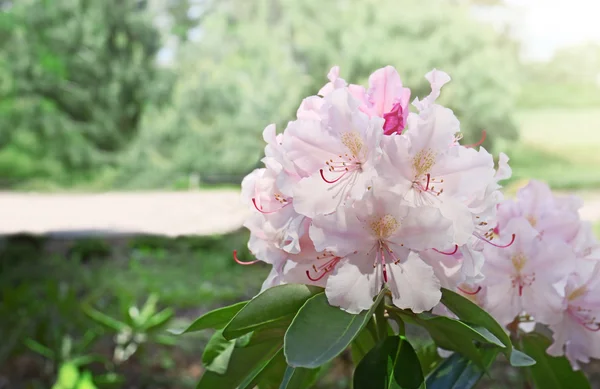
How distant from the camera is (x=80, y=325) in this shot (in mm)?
→ 1995

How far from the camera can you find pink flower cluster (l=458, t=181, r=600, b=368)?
0.51 m

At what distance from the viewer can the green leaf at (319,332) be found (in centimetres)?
39

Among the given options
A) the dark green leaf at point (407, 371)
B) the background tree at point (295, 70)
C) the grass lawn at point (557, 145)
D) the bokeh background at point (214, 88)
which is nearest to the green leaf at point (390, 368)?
the dark green leaf at point (407, 371)

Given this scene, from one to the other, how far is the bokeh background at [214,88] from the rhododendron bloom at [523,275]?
4923 millimetres

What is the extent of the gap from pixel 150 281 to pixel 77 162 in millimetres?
4722

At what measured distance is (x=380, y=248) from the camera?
0.44m

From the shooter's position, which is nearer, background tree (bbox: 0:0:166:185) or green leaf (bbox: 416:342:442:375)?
green leaf (bbox: 416:342:442:375)

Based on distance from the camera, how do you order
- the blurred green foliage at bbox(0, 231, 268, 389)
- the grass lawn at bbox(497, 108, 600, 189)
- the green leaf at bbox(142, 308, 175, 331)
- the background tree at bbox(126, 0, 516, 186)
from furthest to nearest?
the grass lawn at bbox(497, 108, 600, 189)
the background tree at bbox(126, 0, 516, 186)
the green leaf at bbox(142, 308, 175, 331)
the blurred green foliage at bbox(0, 231, 268, 389)

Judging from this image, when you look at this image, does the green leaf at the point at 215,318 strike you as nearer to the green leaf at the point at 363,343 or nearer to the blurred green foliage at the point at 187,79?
the green leaf at the point at 363,343

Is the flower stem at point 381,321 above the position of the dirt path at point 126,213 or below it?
above

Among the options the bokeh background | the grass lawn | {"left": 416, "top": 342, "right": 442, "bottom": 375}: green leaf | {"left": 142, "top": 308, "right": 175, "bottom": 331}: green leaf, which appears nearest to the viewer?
{"left": 416, "top": 342, "right": 442, "bottom": 375}: green leaf

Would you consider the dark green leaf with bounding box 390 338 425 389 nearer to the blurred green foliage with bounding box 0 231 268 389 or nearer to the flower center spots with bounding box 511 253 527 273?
the flower center spots with bounding box 511 253 527 273

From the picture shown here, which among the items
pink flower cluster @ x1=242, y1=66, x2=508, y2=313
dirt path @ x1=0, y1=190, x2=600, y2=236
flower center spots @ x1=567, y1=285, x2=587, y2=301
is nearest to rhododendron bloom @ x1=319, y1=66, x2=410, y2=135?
pink flower cluster @ x1=242, y1=66, x2=508, y2=313

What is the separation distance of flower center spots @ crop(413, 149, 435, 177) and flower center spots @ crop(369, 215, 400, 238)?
0.12 ft
